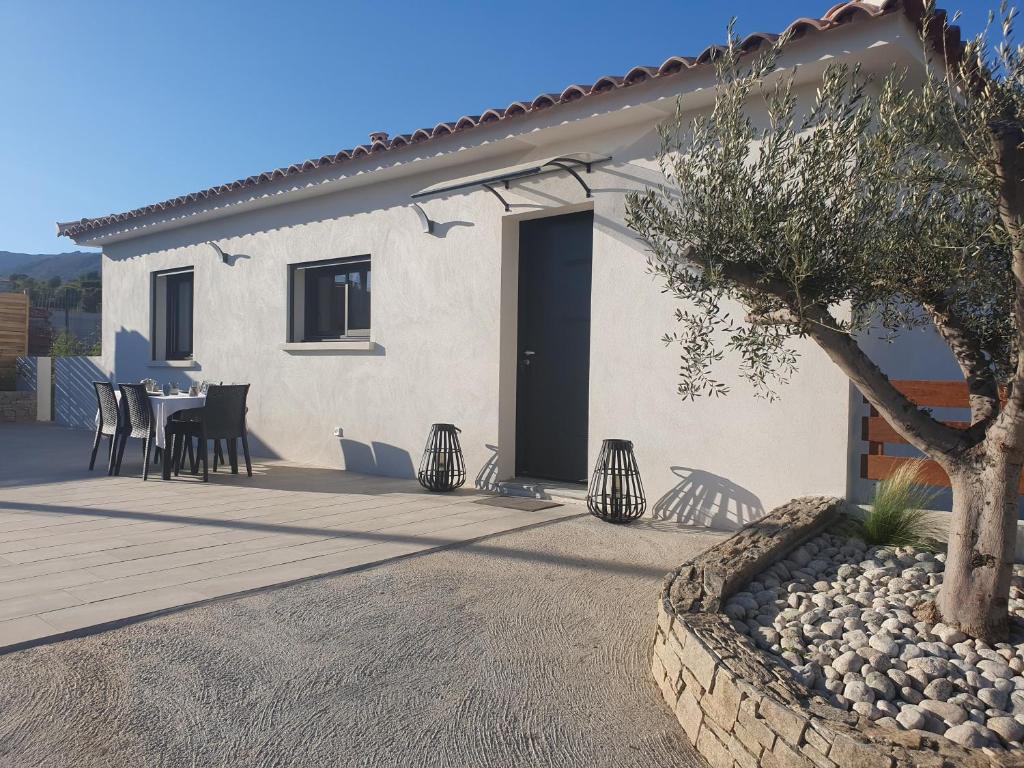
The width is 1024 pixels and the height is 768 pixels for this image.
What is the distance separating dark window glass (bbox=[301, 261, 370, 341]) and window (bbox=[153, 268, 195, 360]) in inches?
122

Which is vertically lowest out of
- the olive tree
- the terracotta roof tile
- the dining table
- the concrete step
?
the concrete step

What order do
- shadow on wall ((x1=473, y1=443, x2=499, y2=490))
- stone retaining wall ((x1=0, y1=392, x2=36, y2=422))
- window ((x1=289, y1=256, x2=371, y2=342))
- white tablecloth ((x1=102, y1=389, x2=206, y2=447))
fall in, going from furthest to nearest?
stone retaining wall ((x1=0, y1=392, x2=36, y2=422)) → window ((x1=289, y1=256, x2=371, y2=342)) → white tablecloth ((x1=102, y1=389, x2=206, y2=447)) → shadow on wall ((x1=473, y1=443, x2=499, y2=490))

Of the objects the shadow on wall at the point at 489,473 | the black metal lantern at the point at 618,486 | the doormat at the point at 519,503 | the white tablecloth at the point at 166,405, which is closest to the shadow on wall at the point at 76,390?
the white tablecloth at the point at 166,405

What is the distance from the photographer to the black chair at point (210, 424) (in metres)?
7.38

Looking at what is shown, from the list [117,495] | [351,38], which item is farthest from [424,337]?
[351,38]

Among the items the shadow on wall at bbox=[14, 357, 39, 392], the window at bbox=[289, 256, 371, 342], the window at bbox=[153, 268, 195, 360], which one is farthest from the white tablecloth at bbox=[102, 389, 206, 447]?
the shadow on wall at bbox=[14, 357, 39, 392]

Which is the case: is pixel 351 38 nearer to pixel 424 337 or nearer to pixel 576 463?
pixel 424 337

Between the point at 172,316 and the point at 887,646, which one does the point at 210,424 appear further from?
the point at 887,646

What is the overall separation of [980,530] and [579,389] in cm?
404

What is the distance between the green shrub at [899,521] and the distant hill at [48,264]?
241 ft

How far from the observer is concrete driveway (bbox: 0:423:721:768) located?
233 cm

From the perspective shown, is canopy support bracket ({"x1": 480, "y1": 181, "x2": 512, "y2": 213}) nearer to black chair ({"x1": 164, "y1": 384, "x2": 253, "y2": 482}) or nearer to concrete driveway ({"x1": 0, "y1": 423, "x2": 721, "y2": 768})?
black chair ({"x1": 164, "y1": 384, "x2": 253, "y2": 482})

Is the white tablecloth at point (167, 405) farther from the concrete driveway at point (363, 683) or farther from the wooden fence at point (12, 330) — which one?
the wooden fence at point (12, 330)

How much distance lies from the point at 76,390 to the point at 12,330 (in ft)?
10.00
